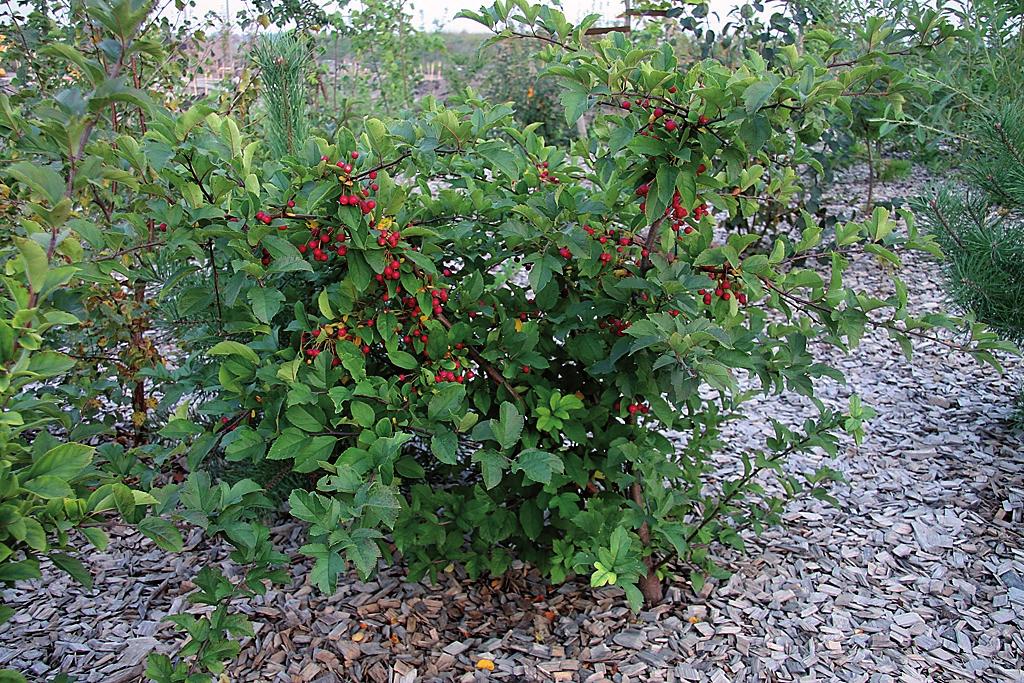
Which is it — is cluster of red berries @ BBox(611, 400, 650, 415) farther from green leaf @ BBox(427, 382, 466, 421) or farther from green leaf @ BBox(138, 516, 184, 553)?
green leaf @ BBox(138, 516, 184, 553)

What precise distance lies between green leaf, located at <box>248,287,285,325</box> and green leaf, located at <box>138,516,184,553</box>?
1.37ft

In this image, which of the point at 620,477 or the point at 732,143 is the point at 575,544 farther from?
the point at 732,143

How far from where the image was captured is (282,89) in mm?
3041

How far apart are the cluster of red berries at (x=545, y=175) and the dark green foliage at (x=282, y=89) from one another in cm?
127

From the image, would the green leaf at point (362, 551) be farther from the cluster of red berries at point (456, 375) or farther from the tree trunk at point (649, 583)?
the tree trunk at point (649, 583)

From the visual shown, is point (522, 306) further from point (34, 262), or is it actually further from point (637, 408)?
point (34, 262)

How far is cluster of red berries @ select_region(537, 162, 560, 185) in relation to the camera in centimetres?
211

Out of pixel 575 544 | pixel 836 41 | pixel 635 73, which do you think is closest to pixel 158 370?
pixel 575 544

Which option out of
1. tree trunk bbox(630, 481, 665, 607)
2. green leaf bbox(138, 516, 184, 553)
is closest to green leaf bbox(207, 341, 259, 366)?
green leaf bbox(138, 516, 184, 553)

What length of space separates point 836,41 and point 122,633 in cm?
222

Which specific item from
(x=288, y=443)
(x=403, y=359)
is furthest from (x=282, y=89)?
(x=288, y=443)

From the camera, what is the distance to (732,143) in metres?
1.61

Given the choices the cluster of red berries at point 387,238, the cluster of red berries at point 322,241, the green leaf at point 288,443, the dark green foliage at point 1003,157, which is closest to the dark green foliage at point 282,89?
the cluster of red berries at point 322,241

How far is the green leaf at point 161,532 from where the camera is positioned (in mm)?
1318
